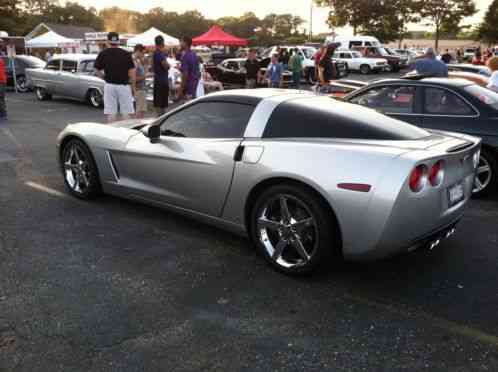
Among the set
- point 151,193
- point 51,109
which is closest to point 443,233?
point 151,193

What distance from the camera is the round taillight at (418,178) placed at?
3190mm

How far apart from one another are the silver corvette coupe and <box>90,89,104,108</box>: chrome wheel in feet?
34.3

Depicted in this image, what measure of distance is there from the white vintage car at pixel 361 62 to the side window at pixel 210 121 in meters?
29.4

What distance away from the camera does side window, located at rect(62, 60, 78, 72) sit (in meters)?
15.3

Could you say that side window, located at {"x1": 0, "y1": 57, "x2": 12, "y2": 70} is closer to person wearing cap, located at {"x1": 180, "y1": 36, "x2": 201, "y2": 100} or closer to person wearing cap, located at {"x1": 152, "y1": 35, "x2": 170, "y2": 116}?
person wearing cap, located at {"x1": 152, "y1": 35, "x2": 170, "y2": 116}

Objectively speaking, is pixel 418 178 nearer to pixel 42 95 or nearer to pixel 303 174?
pixel 303 174

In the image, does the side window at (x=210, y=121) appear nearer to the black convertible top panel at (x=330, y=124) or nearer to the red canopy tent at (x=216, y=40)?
the black convertible top panel at (x=330, y=124)

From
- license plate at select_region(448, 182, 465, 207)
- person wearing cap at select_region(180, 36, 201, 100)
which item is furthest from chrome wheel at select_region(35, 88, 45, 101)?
license plate at select_region(448, 182, 465, 207)

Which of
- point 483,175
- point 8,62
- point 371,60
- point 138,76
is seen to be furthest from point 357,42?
point 483,175

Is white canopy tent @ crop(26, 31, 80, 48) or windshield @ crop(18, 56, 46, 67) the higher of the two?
white canopy tent @ crop(26, 31, 80, 48)

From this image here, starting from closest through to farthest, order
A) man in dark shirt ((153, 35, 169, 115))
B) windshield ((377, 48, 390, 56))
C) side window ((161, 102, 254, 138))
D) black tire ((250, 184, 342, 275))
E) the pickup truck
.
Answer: black tire ((250, 184, 342, 275))
side window ((161, 102, 254, 138))
man in dark shirt ((153, 35, 169, 115))
the pickup truck
windshield ((377, 48, 390, 56))

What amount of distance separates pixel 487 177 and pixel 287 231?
11.2 feet

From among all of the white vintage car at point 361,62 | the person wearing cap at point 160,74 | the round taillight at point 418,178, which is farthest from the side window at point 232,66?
the round taillight at point 418,178

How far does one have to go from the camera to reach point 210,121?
4.30m
